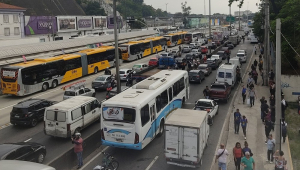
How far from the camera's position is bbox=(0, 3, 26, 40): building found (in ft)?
185

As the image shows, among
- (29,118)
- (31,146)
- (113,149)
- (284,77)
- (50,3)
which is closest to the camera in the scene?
(31,146)

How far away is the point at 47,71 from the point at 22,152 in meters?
17.6

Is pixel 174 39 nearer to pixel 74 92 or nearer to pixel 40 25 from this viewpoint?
pixel 40 25

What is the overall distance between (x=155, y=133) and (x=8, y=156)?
6.81m

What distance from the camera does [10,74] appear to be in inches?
1029

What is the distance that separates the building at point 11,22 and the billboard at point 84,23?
62.9 ft

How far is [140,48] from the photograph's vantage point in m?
50.3

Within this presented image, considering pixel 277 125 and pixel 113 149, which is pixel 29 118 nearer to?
pixel 113 149

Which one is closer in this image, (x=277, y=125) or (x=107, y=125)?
(x=277, y=125)

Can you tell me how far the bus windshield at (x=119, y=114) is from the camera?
45.1ft

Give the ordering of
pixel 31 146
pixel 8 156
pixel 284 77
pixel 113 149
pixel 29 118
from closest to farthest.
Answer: pixel 8 156 → pixel 31 146 → pixel 113 149 → pixel 29 118 → pixel 284 77

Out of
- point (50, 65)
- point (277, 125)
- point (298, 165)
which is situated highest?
point (50, 65)

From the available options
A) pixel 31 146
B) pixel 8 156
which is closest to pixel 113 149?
pixel 31 146

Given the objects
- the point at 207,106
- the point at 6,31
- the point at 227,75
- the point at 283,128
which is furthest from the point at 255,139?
the point at 6,31
